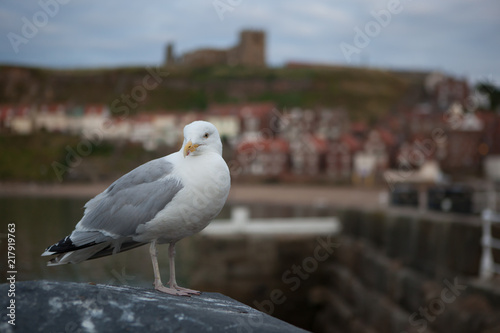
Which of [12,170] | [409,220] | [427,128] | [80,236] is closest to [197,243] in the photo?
[409,220]

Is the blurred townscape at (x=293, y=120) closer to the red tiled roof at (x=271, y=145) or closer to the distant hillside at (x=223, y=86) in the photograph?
the red tiled roof at (x=271, y=145)

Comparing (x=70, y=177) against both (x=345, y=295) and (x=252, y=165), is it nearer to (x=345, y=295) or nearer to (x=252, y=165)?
(x=252, y=165)

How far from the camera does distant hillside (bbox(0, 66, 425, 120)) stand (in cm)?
11675

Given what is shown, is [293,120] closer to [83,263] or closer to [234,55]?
[83,263]

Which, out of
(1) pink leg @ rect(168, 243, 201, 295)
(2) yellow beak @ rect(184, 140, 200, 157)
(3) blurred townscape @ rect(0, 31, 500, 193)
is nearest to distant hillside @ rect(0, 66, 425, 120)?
(3) blurred townscape @ rect(0, 31, 500, 193)

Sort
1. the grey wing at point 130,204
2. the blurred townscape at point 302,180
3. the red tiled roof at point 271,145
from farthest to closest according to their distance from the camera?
the red tiled roof at point 271,145 < the blurred townscape at point 302,180 < the grey wing at point 130,204

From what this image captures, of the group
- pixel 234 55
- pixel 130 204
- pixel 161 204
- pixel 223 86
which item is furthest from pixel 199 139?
pixel 234 55

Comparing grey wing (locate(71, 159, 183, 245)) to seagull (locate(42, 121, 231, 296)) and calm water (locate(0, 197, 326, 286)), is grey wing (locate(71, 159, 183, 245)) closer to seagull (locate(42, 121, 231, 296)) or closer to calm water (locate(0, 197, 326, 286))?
seagull (locate(42, 121, 231, 296))

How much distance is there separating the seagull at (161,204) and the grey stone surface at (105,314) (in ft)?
1.59

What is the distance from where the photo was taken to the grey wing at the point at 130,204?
137 inches

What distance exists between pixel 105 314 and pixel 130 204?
96cm

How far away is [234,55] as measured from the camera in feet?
449

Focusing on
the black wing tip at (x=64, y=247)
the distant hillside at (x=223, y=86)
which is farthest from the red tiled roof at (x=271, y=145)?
the distant hillside at (x=223, y=86)

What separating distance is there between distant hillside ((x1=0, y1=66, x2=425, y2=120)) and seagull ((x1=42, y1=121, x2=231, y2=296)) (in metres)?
110
